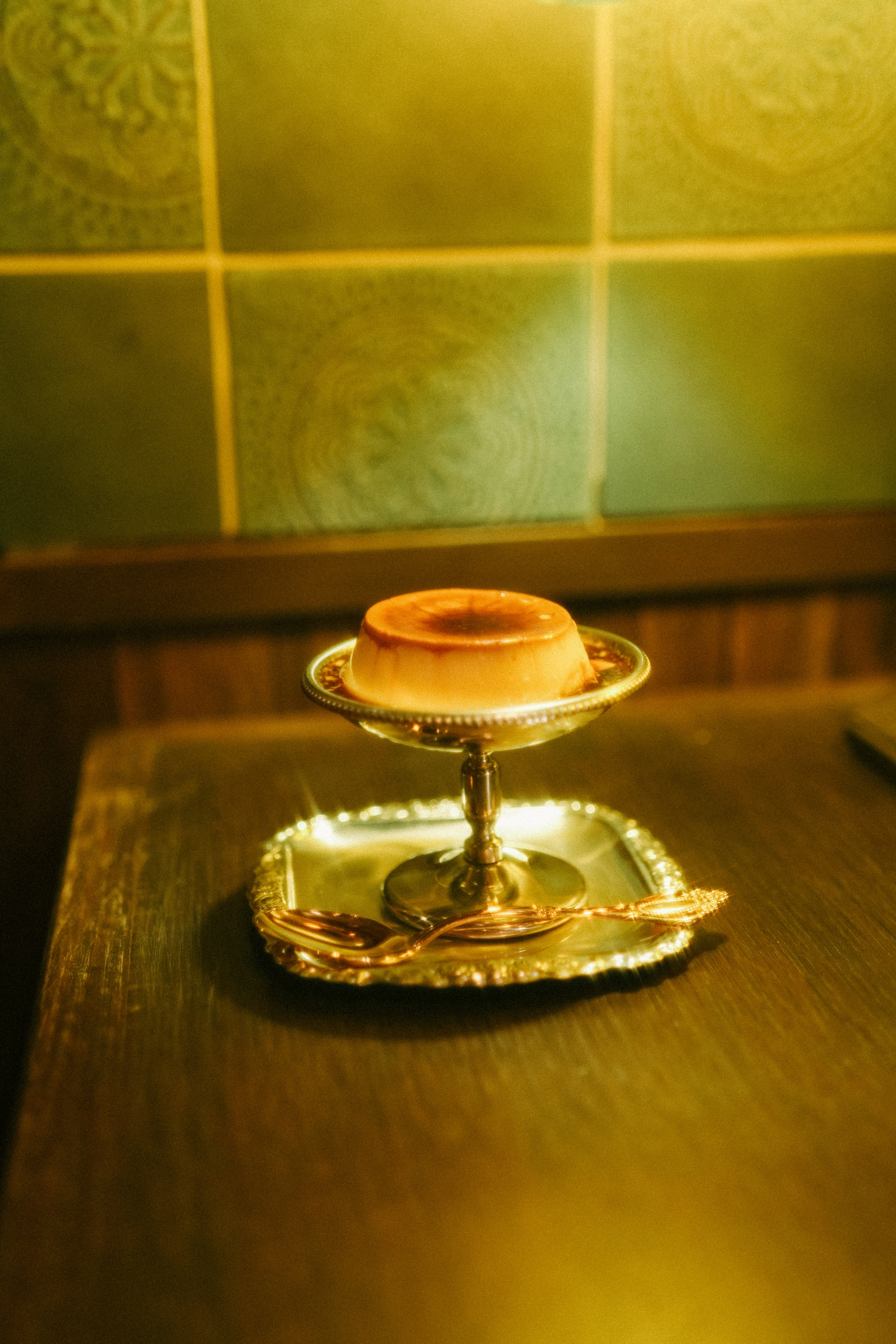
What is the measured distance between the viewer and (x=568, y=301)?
1341 millimetres

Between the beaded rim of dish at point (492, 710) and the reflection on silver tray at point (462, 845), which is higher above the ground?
the beaded rim of dish at point (492, 710)

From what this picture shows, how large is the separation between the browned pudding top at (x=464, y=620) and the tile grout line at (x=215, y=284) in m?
0.55

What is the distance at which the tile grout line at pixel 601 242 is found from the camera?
49.9 inches

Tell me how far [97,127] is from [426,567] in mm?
607

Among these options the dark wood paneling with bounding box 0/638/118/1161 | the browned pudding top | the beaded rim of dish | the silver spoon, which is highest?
the browned pudding top

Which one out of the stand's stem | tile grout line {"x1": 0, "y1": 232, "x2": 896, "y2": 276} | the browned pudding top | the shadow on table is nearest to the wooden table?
the shadow on table

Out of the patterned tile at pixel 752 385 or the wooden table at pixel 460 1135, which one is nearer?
the wooden table at pixel 460 1135

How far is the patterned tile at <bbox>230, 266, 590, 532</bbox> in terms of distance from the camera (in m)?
1.31

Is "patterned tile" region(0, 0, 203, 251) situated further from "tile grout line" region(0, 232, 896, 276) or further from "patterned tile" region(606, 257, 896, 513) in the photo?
"patterned tile" region(606, 257, 896, 513)

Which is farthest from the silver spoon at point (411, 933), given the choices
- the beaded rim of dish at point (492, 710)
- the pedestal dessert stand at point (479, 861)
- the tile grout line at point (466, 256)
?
the tile grout line at point (466, 256)

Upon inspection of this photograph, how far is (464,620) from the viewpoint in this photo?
817 millimetres

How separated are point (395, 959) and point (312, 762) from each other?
17.0 inches

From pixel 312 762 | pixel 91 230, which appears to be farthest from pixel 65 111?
pixel 312 762

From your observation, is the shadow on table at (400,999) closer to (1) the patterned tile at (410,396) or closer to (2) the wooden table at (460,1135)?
(2) the wooden table at (460,1135)
